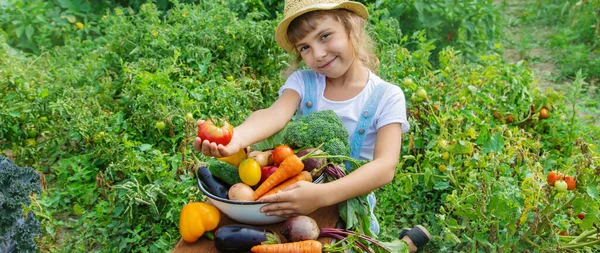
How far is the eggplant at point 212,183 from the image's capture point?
83.3 inches

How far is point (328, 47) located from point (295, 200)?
31.7 inches

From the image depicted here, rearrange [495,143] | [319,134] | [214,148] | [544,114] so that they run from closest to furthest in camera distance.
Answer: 1. [214,148]
2. [319,134]
3. [495,143]
4. [544,114]

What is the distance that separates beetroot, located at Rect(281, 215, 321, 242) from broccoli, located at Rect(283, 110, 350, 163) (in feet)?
1.09

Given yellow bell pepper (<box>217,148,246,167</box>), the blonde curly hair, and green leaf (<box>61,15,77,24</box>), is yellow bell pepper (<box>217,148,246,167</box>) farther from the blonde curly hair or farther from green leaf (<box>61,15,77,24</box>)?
green leaf (<box>61,15,77,24</box>)

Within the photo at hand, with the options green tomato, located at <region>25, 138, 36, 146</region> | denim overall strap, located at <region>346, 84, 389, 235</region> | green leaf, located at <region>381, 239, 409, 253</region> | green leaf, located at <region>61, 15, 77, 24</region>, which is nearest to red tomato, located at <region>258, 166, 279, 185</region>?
green leaf, located at <region>381, 239, 409, 253</region>

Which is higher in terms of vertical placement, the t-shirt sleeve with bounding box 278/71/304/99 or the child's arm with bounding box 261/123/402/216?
the t-shirt sleeve with bounding box 278/71/304/99

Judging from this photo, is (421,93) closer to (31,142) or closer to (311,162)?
(311,162)

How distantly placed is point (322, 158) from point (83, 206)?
1.89 metres

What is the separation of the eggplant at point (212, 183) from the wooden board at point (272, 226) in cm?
12

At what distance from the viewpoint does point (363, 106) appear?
2.67 m

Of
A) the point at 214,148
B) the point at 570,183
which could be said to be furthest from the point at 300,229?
the point at 570,183

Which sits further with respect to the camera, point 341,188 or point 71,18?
point 71,18

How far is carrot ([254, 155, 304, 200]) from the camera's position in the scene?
2086 mm

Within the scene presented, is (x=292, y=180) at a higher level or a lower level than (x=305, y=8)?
lower
